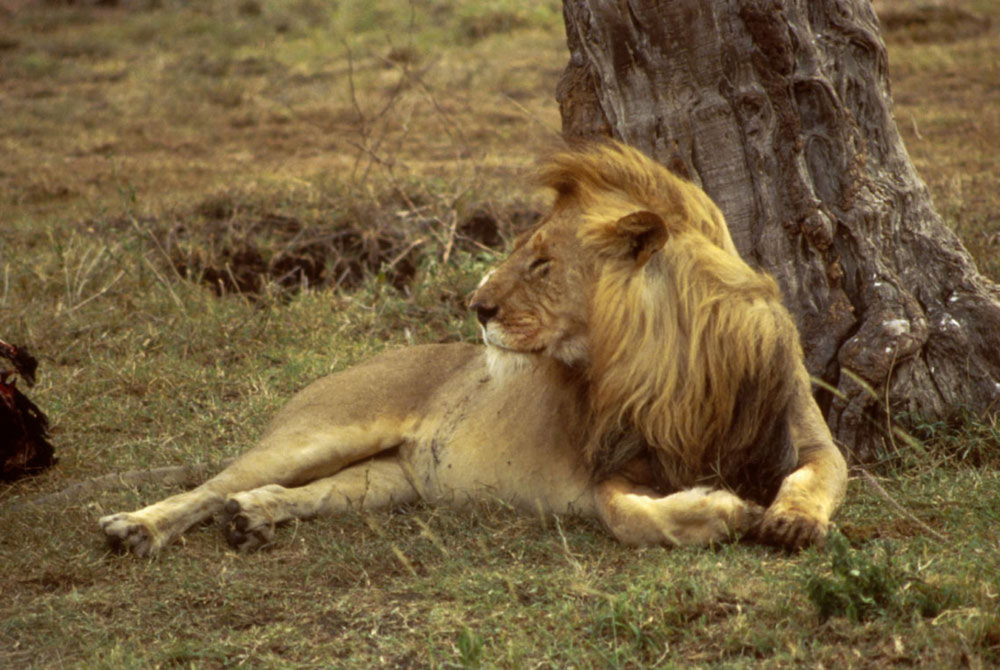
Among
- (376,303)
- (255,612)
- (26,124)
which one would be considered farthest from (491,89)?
(255,612)

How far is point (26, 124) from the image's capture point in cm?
1117

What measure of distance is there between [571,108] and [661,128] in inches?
18.1

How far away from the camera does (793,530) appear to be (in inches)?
118

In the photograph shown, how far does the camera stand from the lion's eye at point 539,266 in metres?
3.24

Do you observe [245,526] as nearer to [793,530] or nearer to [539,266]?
[539,266]

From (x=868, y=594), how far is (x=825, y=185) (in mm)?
1754

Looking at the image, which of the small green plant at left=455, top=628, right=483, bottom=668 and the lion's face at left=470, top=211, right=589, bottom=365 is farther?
the lion's face at left=470, top=211, right=589, bottom=365

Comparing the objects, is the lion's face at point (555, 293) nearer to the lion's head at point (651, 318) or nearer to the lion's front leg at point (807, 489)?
the lion's head at point (651, 318)

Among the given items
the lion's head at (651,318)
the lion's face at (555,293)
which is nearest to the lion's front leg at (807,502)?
the lion's head at (651,318)

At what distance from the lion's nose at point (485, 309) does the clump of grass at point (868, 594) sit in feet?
3.39

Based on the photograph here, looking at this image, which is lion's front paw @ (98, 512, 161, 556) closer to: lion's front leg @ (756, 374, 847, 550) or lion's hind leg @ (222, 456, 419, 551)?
lion's hind leg @ (222, 456, 419, 551)

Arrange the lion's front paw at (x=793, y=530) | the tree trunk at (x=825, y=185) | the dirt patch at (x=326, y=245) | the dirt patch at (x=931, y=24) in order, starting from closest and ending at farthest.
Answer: the lion's front paw at (x=793, y=530)
the tree trunk at (x=825, y=185)
the dirt patch at (x=326, y=245)
the dirt patch at (x=931, y=24)

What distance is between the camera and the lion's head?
3.15 meters

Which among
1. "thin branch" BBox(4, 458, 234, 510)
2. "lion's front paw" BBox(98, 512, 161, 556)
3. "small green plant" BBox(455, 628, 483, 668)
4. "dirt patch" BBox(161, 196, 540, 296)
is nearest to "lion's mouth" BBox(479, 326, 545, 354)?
"small green plant" BBox(455, 628, 483, 668)
